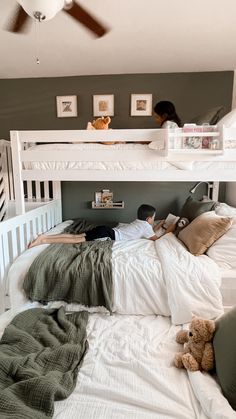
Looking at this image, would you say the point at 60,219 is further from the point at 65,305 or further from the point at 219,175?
the point at 219,175

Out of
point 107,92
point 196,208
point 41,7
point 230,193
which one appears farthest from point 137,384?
point 107,92

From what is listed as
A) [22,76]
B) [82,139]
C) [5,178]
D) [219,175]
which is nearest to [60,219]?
[5,178]

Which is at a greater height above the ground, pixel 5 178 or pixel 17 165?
pixel 17 165

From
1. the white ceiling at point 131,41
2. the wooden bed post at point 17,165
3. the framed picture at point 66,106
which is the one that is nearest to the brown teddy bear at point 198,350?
the wooden bed post at point 17,165

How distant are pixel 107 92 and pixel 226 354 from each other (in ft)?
9.57

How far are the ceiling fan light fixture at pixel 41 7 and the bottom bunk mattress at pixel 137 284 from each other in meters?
1.51

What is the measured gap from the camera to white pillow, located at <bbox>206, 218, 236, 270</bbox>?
1757 millimetres

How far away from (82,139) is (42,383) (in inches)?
63.5

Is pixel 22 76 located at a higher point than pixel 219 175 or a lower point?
higher

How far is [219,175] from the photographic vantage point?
1972mm

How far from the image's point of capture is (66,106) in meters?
3.11

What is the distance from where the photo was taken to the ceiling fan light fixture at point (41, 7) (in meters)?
1.35

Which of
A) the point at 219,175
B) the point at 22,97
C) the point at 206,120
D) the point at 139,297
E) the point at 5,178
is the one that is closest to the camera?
the point at 139,297

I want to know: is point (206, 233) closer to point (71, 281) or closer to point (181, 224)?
point (181, 224)
